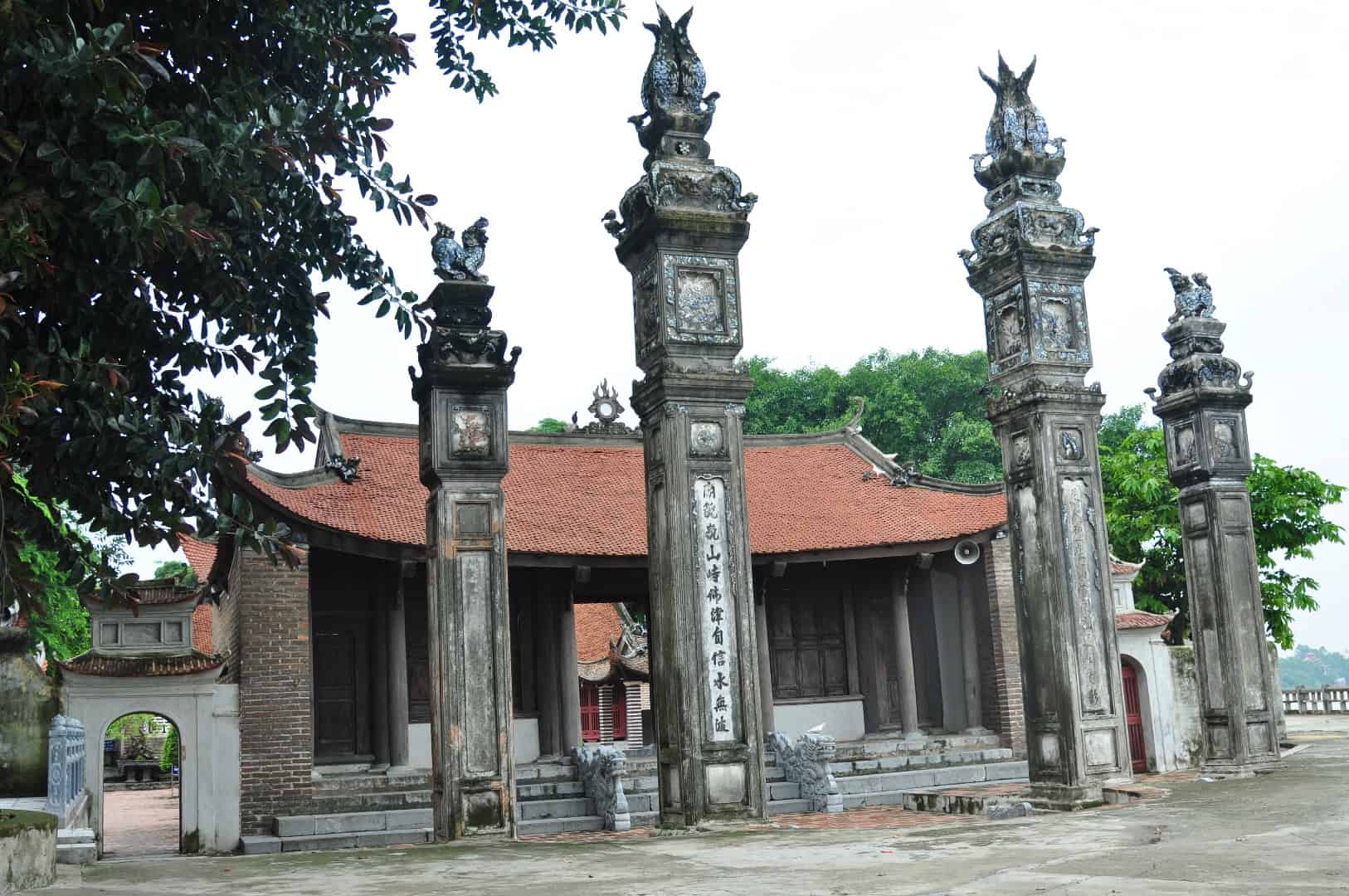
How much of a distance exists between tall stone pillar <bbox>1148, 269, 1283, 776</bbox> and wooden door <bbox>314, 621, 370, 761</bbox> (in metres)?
10.1

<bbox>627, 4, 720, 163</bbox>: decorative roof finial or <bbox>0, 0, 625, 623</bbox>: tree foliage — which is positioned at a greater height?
<bbox>627, 4, 720, 163</bbox>: decorative roof finial

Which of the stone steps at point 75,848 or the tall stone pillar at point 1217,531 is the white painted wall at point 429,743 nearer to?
the stone steps at point 75,848

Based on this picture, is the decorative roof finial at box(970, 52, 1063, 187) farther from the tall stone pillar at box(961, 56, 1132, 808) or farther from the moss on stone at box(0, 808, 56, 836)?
the moss on stone at box(0, 808, 56, 836)

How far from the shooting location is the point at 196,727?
14.9 metres

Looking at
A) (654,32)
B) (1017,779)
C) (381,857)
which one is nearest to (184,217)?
(381,857)

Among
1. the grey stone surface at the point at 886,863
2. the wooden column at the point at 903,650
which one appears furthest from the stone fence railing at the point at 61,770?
the wooden column at the point at 903,650

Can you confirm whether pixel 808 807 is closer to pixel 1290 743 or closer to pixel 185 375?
pixel 1290 743

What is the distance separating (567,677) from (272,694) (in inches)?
157

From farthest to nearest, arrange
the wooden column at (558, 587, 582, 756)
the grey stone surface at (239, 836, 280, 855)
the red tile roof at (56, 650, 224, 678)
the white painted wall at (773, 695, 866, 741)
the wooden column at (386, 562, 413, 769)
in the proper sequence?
the white painted wall at (773, 695, 866, 741)
the wooden column at (558, 587, 582, 756)
the wooden column at (386, 562, 413, 769)
the grey stone surface at (239, 836, 280, 855)
the red tile roof at (56, 650, 224, 678)

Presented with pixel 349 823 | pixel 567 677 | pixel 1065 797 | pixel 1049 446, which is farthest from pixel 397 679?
pixel 1049 446

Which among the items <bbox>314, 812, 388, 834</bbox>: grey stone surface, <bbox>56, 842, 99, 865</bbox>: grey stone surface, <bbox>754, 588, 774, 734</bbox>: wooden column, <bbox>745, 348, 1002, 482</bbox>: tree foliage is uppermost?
<bbox>745, 348, 1002, 482</bbox>: tree foliage

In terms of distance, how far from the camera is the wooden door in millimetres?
16625

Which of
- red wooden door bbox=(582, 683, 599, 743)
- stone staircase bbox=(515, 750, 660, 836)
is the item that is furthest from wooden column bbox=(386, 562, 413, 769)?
red wooden door bbox=(582, 683, 599, 743)

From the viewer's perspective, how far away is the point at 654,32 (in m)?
10.0
